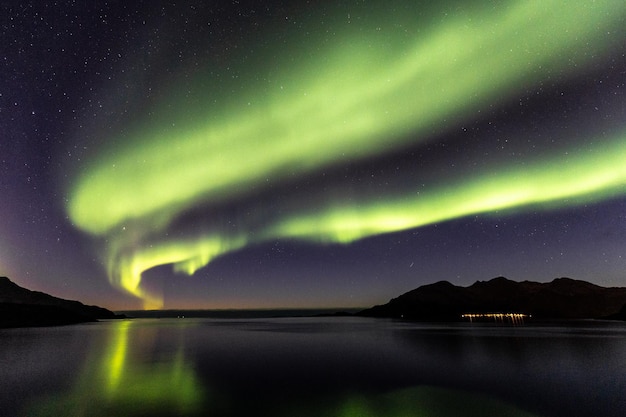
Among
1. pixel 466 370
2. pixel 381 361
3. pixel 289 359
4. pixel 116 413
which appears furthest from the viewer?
pixel 289 359

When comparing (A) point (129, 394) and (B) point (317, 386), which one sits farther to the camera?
(B) point (317, 386)

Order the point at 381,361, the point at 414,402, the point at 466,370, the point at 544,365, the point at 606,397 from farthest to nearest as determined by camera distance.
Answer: the point at 381,361
the point at 544,365
the point at 466,370
the point at 606,397
the point at 414,402

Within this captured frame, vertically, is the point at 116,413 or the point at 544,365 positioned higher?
the point at 116,413

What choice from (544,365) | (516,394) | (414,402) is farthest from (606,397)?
(544,365)

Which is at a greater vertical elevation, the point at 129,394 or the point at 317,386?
the point at 129,394

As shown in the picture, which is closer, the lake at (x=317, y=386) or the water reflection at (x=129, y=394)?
the water reflection at (x=129, y=394)

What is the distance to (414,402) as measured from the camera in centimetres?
2280

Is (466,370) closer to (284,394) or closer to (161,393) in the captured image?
(284,394)

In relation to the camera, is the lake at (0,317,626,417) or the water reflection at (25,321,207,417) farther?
the lake at (0,317,626,417)

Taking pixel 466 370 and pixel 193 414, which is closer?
pixel 193 414

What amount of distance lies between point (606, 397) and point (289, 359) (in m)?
31.6

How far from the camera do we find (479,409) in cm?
2097

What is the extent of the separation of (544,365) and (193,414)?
36411mm

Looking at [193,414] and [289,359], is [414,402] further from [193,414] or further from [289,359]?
[289,359]
